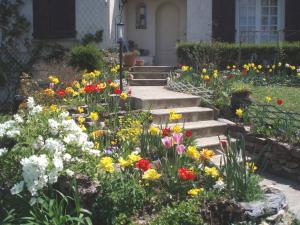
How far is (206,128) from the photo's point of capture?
8523 millimetres

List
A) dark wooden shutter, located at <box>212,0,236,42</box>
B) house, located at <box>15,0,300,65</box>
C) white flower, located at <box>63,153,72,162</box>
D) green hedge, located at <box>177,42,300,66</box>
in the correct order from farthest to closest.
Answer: dark wooden shutter, located at <box>212,0,236,42</box>
house, located at <box>15,0,300,65</box>
green hedge, located at <box>177,42,300,66</box>
white flower, located at <box>63,153,72,162</box>

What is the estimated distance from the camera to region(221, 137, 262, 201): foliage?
4.77 m

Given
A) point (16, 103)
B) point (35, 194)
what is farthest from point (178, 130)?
point (16, 103)

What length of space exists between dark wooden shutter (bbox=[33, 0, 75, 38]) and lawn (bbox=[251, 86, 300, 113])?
7.05 m

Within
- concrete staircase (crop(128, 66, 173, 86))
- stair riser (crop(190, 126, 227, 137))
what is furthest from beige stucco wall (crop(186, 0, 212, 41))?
stair riser (crop(190, 126, 227, 137))

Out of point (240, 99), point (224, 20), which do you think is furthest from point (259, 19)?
point (240, 99)

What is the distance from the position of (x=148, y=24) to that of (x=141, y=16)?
41 cm

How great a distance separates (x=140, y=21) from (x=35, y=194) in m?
13.2

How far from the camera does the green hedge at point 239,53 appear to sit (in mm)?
13305

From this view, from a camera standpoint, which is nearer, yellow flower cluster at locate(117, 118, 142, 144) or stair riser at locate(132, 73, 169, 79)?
yellow flower cluster at locate(117, 118, 142, 144)

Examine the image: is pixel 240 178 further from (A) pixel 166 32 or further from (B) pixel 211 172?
(A) pixel 166 32

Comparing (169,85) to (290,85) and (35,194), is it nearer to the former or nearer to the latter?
(290,85)

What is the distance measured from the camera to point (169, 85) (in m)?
11.3

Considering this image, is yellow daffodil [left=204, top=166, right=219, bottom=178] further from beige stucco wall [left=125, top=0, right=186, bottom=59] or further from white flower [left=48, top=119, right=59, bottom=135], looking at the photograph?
beige stucco wall [left=125, top=0, right=186, bottom=59]
